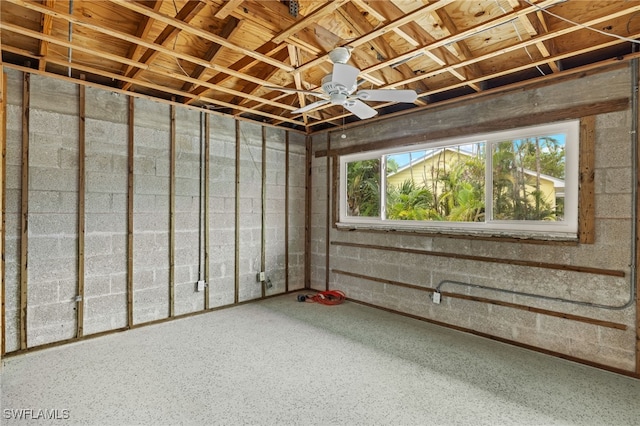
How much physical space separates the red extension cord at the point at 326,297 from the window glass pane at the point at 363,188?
123 cm

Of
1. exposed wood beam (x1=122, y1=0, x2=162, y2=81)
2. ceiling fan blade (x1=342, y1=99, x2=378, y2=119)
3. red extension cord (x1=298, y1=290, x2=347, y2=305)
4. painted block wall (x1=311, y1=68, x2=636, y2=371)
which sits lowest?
red extension cord (x1=298, y1=290, x2=347, y2=305)

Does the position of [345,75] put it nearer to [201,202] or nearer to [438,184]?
[438,184]

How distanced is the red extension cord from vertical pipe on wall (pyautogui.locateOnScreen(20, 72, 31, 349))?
3038mm

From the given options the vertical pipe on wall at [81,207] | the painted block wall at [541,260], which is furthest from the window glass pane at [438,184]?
the vertical pipe on wall at [81,207]

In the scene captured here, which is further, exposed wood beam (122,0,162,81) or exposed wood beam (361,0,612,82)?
exposed wood beam (122,0,162,81)

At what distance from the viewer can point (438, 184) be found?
164 inches

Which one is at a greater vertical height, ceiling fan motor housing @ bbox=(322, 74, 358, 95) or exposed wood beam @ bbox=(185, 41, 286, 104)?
exposed wood beam @ bbox=(185, 41, 286, 104)

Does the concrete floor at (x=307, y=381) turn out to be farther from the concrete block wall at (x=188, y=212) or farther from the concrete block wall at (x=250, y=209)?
the concrete block wall at (x=250, y=209)

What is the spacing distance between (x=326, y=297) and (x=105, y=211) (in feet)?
10.0

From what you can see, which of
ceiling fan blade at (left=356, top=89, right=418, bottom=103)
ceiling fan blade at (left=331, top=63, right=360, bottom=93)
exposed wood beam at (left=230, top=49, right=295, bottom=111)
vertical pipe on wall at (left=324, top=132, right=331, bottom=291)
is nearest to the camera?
ceiling fan blade at (left=331, top=63, right=360, bottom=93)

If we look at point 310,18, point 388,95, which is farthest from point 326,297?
point 310,18

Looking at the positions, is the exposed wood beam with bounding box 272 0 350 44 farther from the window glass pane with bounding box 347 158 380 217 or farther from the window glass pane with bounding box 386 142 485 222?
the window glass pane with bounding box 347 158 380 217

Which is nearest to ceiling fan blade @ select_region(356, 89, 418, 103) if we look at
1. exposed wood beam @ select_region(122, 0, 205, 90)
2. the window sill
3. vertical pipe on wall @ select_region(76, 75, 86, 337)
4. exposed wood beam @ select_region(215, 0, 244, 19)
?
exposed wood beam @ select_region(215, 0, 244, 19)

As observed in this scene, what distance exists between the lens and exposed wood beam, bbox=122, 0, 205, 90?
2301 millimetres
